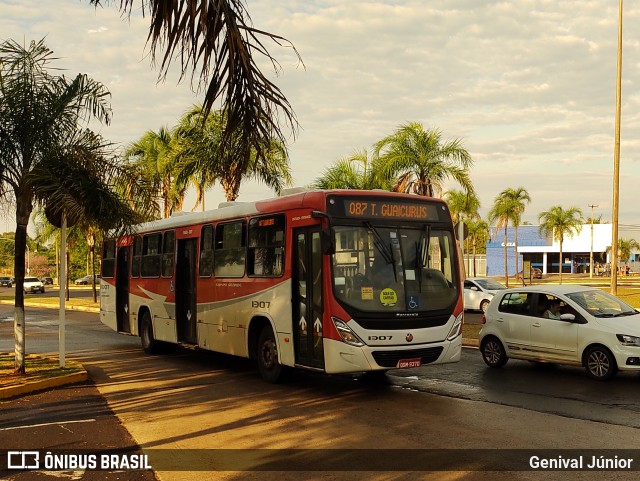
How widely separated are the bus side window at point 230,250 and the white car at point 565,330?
504 cm

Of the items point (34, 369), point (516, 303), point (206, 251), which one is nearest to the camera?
point (34, 369)

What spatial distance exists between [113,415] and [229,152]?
574 centimetres

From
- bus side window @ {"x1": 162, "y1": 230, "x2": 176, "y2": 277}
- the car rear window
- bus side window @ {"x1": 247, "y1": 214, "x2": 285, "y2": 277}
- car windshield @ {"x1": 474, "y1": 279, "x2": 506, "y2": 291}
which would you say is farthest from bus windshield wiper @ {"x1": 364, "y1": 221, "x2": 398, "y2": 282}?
car windshield @ {"x1": 474, "y1": 279, "x2": 506, "y2": 291}

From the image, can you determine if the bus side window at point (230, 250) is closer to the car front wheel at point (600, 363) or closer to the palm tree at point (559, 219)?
the car front wheel at point (600, 363)

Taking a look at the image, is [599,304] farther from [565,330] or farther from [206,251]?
[206,251]

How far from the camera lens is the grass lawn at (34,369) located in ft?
39.4

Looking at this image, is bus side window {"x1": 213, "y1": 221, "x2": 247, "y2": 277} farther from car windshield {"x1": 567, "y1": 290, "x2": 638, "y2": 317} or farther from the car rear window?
car windshield {"x1": 567, "y1": 290, "x2": 638, "y2": 317}

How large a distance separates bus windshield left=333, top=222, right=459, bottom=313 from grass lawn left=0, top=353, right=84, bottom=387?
5520 mm

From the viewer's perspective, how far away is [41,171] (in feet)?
38.7

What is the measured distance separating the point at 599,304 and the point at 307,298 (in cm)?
549

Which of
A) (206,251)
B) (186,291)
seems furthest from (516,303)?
(186,291)

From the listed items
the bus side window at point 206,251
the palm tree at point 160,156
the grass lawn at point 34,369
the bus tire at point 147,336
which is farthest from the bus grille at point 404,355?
the palm tree at point 160,156

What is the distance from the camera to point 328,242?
35.1ft

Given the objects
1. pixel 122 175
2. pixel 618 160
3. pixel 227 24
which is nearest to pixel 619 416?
pixel 227 24
